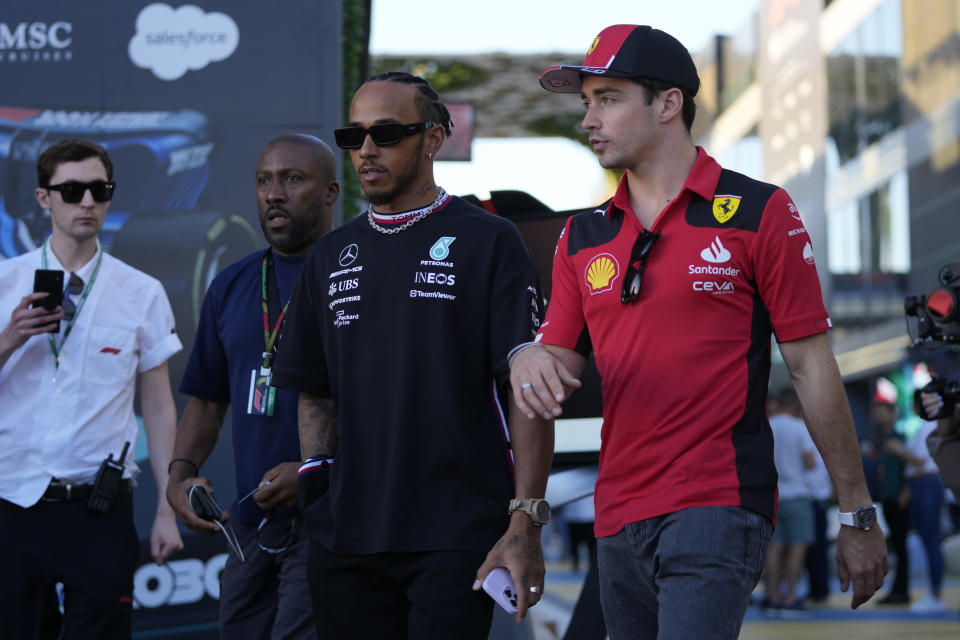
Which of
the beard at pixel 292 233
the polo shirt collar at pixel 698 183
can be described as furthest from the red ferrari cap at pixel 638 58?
the beard at pixel 292 233

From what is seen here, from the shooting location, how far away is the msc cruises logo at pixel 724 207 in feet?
10.1

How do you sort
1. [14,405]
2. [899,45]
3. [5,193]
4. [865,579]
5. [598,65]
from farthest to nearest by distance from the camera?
1. [899,45]
2. [5,193]
3. [14,405]
4. [598,65]
5. [865,579]

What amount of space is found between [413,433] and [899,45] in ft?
96.2

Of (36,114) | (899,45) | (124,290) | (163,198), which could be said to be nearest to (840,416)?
(124,290)

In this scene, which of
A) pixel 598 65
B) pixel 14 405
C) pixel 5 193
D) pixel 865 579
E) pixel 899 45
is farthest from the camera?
pixel 899 45

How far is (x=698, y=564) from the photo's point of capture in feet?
9.46

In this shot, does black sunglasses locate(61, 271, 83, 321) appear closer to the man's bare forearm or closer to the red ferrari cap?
the man's bare forearm

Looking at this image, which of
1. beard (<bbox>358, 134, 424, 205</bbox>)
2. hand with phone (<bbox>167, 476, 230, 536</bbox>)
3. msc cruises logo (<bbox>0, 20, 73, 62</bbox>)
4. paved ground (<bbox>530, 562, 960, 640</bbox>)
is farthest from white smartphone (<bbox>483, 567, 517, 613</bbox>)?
paved ground (<bbox>530, 562, 960, 640</bbox>)

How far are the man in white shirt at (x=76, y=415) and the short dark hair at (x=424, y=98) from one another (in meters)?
1.68

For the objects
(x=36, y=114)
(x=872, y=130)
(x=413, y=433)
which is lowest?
(x=413, y=433)

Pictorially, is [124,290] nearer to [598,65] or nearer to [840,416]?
[598,65]

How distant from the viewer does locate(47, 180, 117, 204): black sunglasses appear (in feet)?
15.8

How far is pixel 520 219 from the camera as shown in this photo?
15.7 ft

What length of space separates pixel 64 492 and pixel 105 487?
0.15 m
